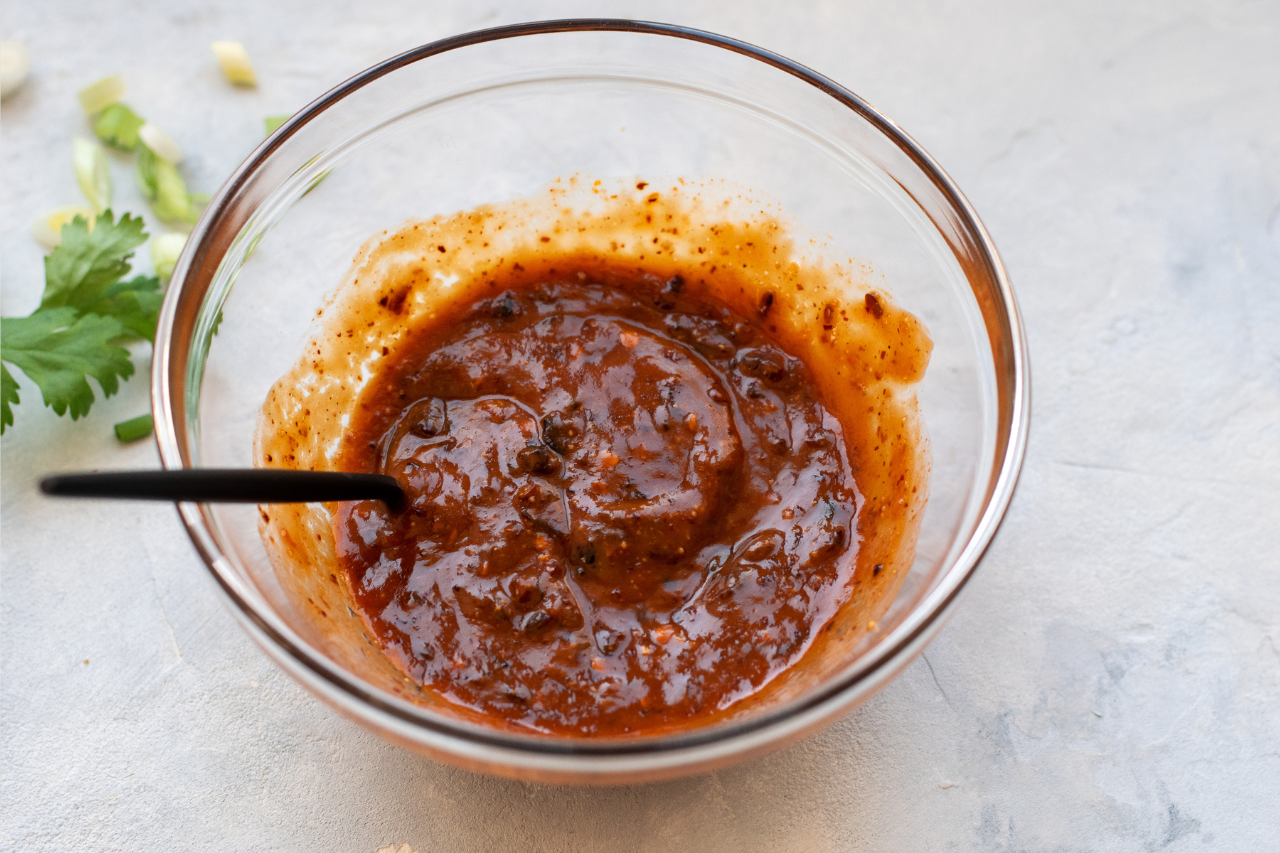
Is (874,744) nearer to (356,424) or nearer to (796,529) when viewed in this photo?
(796,529)

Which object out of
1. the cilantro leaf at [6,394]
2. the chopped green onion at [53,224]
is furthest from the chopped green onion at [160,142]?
the cilantro leaf at [6,394]

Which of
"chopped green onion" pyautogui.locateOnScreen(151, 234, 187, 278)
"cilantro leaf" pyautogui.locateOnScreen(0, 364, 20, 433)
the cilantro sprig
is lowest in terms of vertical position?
"cilantro leaf" pyautogui.locateOnScreen(0, 364, 20, 433)

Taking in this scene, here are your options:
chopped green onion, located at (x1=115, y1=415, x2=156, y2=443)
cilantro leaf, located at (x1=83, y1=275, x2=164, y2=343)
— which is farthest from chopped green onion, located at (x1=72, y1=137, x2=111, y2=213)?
chopped green onion, located at (x1=115, y1=415, x2=156, y2=443)

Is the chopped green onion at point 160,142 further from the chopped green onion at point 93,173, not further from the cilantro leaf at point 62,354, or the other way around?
the cilantro leaf at point 62,354

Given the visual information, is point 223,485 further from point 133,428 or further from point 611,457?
point 133,428

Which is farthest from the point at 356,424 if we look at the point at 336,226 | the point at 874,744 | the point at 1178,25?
the point at 1178,25

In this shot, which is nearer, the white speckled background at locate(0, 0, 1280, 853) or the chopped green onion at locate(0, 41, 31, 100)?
the white speckled background at locate(0, 0, 1280, 853)

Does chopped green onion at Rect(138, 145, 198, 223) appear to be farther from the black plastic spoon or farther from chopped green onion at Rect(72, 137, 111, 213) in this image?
the black plastic spoon
